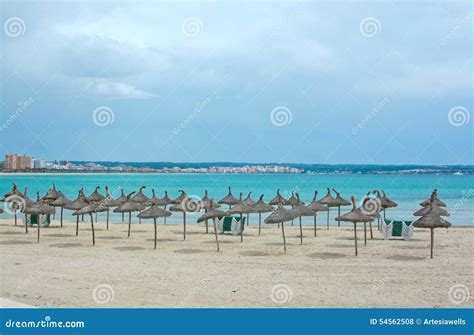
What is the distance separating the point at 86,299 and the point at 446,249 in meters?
11.0

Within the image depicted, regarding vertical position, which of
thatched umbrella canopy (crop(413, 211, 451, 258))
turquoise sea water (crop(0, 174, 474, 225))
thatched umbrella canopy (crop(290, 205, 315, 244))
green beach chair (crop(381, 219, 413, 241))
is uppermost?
turquoise sea water (crop(0, 174, 474, 225))

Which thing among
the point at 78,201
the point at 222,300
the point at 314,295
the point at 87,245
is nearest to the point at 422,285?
the point at 314,295

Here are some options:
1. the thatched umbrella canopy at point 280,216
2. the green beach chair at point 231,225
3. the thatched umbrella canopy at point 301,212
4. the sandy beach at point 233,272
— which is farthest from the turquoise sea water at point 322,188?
the thatched umbrella canopy at point 280,216

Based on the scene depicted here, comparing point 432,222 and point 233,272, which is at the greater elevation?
point 432,222

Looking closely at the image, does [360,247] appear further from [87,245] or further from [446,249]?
[87,245]

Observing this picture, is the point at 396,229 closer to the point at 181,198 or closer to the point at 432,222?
the point at 432,222

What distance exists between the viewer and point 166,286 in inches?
452

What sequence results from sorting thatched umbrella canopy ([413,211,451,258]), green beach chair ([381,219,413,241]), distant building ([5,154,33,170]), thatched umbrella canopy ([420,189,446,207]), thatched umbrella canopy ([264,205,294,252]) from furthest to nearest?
distant building ([5,154,33,170]) < green beach chair ([381,219,413,241]) < thatched umbrella canopy ([420,189,446,207]) < thatched umbrella canopy ([264,205,294,252]) < thatched umbrella canopy ([413,211,451,258])

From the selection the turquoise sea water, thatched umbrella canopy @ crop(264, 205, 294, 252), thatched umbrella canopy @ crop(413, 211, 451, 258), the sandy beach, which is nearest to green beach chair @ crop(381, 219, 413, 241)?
the sandy beach

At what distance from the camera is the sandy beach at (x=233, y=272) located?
10453 mm

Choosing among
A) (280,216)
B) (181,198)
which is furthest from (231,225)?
(280,216)

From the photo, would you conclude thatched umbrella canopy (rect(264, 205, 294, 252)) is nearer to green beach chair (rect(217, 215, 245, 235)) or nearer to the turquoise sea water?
green beach chair (rect(217, 215, 245, 235))

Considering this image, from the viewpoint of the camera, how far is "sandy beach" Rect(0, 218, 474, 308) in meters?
10.5

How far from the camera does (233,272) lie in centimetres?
1309
